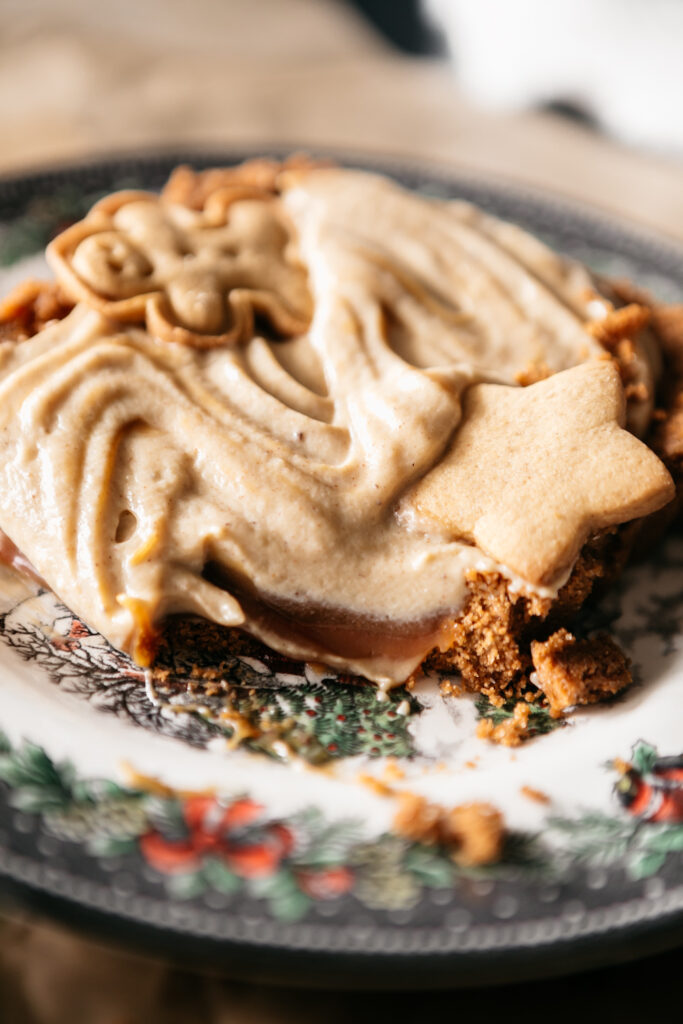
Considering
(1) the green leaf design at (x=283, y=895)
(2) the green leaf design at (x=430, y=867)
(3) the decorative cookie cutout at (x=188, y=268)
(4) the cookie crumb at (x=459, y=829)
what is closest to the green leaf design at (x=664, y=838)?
(4) the cookie crumb at (x=459, y=829)

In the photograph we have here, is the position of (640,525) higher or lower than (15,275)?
higher

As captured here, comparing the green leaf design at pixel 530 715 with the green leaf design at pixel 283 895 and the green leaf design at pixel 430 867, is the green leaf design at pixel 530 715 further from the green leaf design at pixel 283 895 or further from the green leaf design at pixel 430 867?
the green leaf design at pixel 283 895

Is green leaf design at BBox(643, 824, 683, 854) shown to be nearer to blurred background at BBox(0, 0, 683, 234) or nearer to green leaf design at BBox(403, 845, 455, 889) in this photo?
green leaf design at BBox(403, 845, 455, 889)

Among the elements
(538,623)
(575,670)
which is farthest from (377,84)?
(575,670)

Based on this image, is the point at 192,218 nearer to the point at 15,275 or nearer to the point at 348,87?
the point at 15,275

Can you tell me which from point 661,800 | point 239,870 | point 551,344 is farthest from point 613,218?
point 239,870

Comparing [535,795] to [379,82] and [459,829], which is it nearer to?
[459,829]
